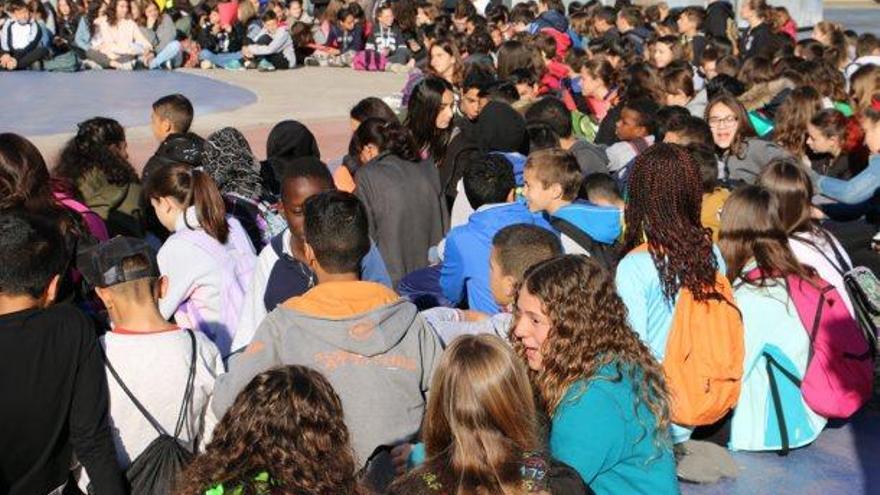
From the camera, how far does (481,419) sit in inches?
A: 131

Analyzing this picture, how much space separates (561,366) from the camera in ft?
12.9

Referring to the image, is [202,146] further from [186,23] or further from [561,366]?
[186,23]

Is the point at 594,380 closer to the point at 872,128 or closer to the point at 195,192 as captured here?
the point at 195,192

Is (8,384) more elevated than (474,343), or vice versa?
(474,343)

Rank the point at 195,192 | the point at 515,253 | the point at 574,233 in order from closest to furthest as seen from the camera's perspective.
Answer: the point at 515,253, the point at 195,192, the point at 574,233

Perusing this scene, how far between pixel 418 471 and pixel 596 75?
786cm

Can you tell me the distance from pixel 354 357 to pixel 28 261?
1.17 metres

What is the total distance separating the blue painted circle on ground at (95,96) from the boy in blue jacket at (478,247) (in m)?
10.1


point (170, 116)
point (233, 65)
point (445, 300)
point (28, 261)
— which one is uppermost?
point (28, 261)

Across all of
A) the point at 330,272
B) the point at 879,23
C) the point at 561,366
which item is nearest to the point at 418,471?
the point at 561,366

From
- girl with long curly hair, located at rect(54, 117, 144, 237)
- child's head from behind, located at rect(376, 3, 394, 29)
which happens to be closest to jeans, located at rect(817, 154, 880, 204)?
girl with long curly hair, located at rect(54, 117, 144, 237)

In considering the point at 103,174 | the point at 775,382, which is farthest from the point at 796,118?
the point at 103,174

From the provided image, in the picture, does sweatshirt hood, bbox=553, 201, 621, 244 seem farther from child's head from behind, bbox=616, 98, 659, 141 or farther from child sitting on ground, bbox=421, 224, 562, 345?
child's head from behind, bbox=616, 98, 659, 141

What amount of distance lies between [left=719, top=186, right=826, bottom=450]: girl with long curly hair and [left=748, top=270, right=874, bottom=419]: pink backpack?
38mm
